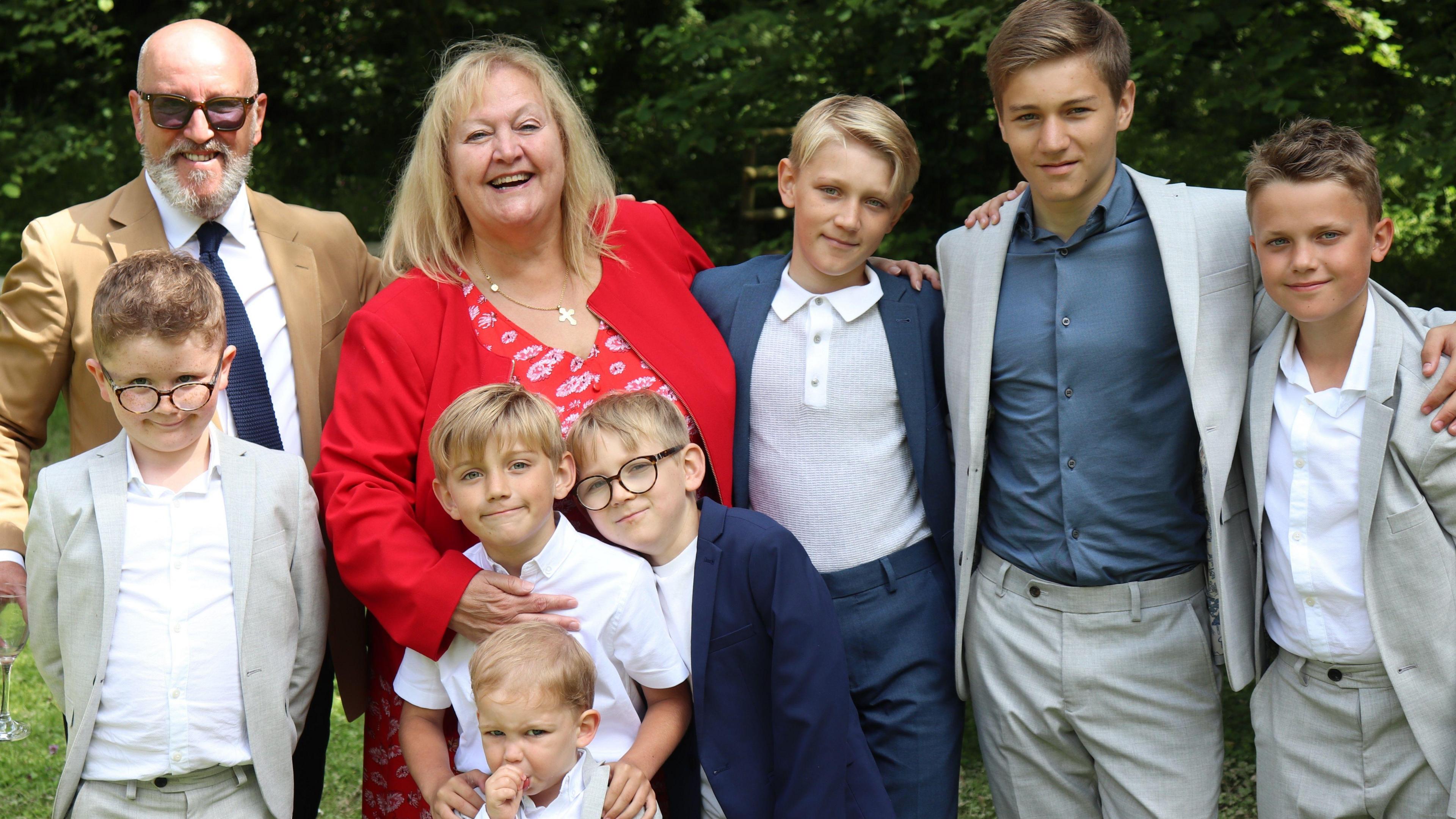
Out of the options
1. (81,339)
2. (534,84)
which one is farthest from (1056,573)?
(81,339)

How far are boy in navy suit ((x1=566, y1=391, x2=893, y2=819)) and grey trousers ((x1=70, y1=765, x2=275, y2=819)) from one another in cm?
88

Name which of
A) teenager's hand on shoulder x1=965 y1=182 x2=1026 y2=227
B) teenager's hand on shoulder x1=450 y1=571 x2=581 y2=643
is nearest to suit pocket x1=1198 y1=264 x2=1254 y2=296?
teenager's hand on shoulder x1=965 y1=182 x2=1026 y2=227

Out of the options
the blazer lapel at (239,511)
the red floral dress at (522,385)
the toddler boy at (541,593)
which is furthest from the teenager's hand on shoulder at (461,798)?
the blazer lapel at (239,511)

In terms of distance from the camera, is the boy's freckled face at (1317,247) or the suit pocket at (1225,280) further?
the suit pocket at (1225,280)

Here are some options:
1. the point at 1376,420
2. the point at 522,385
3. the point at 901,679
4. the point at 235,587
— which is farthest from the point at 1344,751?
the point at 235,587

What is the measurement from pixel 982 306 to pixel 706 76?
4.12m

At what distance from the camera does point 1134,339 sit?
256 cm

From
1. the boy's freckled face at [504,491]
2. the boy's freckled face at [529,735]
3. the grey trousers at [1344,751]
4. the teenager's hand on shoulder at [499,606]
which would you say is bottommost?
the grey trousers at [1344,751]

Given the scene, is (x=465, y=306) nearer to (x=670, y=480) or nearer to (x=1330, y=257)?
(x=670, y=480)

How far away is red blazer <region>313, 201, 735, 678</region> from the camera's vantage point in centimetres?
244

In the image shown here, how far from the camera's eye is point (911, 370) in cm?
279

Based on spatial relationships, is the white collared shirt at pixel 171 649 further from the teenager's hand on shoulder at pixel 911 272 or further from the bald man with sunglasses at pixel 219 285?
the teenager's hand on shoulder at pixel 911 272

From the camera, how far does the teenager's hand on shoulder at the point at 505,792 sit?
2135 millimetres

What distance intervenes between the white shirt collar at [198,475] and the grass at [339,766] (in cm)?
179
